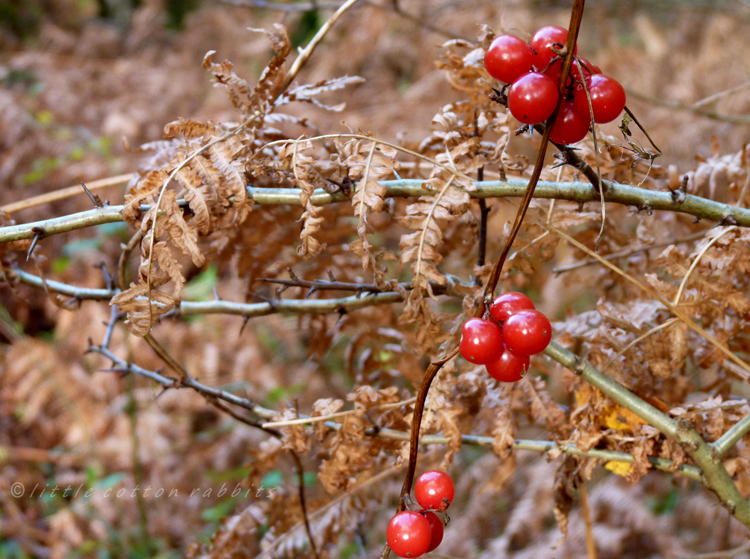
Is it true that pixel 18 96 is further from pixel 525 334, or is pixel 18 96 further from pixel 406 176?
pixel 525 334

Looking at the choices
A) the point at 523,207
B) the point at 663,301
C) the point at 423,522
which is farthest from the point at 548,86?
the point at 423,522

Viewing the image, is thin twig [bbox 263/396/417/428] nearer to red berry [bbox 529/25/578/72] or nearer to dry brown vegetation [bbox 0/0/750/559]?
dry brown vegetation [bbox 0/0/750/559]

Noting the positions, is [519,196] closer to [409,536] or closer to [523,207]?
[523,207]

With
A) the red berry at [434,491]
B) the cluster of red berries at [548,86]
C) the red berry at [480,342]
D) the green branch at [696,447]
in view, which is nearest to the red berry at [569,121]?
the cluster of red berries at [548,86]

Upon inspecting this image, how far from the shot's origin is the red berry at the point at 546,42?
70 cm

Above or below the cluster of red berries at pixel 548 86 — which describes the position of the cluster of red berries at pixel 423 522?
below

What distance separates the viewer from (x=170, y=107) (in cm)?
361

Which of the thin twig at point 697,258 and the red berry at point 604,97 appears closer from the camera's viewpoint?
the red berry at point 604,97

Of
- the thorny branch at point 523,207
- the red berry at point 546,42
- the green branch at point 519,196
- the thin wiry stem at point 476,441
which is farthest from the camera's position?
the thin wiry stem at point 476,441

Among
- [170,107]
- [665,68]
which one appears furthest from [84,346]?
[665,68]

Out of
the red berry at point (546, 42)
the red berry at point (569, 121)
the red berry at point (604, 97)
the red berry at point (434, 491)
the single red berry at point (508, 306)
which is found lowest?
the red berry at point (434, 491)

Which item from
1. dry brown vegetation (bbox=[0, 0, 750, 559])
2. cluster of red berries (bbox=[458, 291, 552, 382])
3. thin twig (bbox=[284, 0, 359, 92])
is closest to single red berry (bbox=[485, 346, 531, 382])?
cluster of red berries (bbox=[458, 291, 552, 382])

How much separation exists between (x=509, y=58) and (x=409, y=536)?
23.3 inches

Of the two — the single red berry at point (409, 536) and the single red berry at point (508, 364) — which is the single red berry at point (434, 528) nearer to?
the single red berry at point (409, 536)
